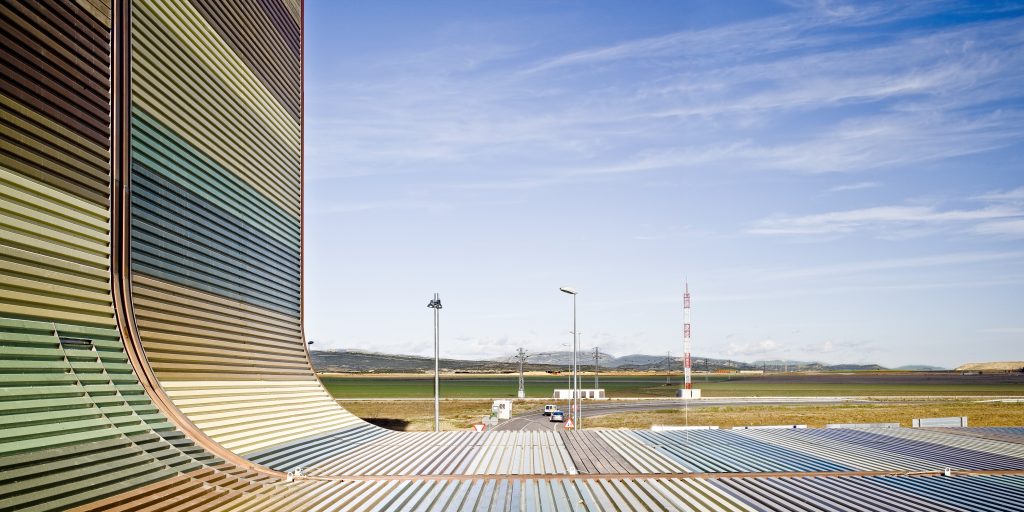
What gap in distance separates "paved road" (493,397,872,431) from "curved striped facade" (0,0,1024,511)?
106 feet

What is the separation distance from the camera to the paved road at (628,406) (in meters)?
58.0

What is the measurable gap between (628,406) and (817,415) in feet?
62.7

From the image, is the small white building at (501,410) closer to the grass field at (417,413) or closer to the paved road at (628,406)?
the paved road at (628,406)

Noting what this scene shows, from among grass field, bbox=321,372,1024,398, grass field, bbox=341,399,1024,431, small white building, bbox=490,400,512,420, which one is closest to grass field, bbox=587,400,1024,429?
grass field, bbox=341,399,1024,431

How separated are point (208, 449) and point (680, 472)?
1066 centimetres

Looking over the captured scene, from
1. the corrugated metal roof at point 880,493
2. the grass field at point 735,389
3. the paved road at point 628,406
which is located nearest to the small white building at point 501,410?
the paved road at point 628,406

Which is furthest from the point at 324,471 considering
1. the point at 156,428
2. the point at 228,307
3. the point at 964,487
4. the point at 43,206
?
the point at 964,487

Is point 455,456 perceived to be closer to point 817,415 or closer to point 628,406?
point 817,415

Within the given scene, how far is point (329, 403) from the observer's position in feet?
92.1

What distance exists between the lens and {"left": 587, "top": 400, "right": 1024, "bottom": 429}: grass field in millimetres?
56531

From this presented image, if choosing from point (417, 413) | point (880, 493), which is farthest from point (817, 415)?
point (880, 493)

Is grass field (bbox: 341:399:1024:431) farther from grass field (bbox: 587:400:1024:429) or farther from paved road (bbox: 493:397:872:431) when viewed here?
paved road (bbox: 493:397:872:431)

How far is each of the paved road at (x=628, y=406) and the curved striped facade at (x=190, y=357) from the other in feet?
106

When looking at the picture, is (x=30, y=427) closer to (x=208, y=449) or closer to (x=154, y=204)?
(x=208, y=449)
